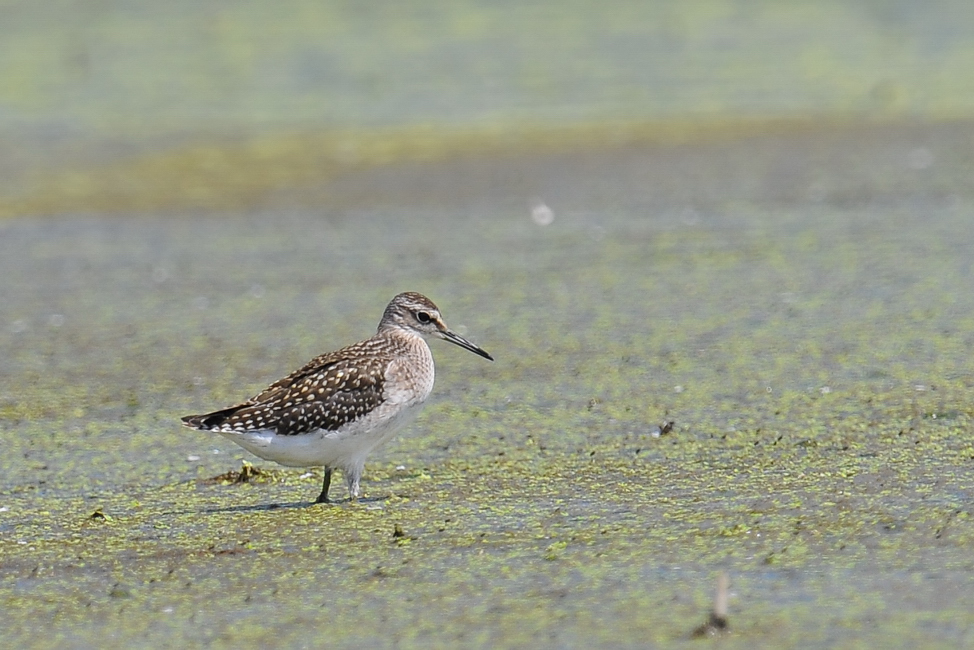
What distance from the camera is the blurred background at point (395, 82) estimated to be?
18.5 meters

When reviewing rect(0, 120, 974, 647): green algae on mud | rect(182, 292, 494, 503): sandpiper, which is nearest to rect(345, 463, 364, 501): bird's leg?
rect(182, 292, 494, 503): sandpiper

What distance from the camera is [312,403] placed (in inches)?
306

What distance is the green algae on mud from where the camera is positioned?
20.5ft

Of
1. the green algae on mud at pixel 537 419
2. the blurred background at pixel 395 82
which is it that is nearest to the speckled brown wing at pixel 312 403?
the green algae on mud at pixel 537 419

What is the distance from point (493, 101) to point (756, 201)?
21.5 feet

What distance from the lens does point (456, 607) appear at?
620 cm

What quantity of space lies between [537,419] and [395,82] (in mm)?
13782

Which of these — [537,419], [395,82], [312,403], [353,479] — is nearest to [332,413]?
[312,403]

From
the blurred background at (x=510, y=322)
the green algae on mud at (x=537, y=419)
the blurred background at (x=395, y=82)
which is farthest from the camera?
the blurred background at (x=395, y=82)

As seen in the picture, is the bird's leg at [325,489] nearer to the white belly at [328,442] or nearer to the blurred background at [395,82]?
the white belly at [328,442]

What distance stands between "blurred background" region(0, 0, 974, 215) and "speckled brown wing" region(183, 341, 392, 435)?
900cm

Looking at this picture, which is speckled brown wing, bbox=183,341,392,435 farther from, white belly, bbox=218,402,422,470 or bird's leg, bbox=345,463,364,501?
bird's leg, bbox=345,463,364,501

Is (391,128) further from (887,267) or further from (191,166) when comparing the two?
(887,267)

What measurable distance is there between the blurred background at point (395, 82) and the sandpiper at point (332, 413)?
8.97 m
